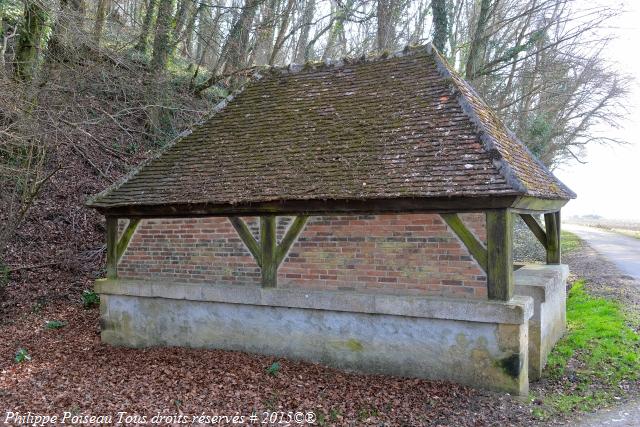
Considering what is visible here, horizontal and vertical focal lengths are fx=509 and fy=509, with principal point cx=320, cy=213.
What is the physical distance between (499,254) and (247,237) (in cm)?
326

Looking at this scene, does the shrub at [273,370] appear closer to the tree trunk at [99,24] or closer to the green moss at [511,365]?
the green moss at [511,365]

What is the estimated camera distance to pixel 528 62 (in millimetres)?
16344

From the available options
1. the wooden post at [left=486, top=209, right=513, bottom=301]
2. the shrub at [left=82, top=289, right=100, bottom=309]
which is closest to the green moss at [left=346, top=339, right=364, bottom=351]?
the wooden post at [left=486, top=209, right=513, bottom=301]

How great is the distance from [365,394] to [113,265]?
4.46 meters

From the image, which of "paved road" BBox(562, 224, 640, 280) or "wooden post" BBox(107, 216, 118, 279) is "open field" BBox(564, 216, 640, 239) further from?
"wooden post" BBox(107, 216, 118, 279)

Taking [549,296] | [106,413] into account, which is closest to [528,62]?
[549,296]

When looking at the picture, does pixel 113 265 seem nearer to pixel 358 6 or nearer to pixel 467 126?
pixel 467 126

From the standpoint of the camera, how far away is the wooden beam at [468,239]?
5.70 meters

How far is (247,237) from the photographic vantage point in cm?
696

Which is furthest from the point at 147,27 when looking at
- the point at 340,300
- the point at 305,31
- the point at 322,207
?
the point at 340,300

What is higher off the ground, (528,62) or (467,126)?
(528,62)

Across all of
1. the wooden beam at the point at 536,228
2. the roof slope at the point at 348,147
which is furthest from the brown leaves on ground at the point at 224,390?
the wooden beam at the point at 536,228

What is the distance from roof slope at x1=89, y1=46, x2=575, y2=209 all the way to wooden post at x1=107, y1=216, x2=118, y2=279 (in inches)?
16.1

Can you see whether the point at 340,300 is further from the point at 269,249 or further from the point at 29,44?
the point at 29,44
